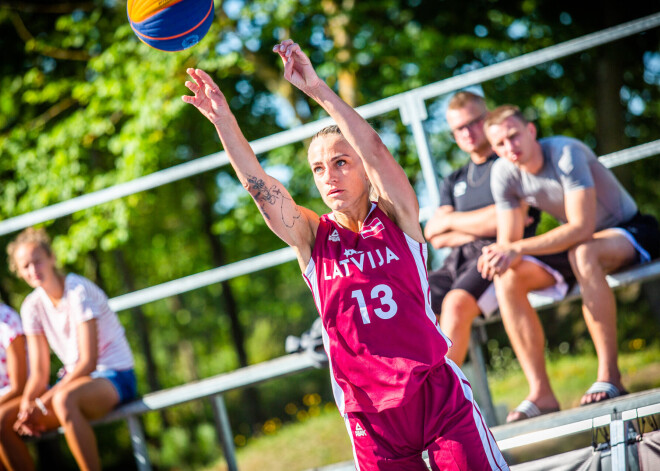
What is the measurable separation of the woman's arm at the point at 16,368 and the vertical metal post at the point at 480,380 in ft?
8.88

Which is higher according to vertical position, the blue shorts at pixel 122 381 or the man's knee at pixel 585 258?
the man's knee at pixel 585 258

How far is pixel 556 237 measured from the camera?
325 centimetres

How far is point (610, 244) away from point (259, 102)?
27.2 ft

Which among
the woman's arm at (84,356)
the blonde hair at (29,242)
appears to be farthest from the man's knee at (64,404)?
the blonde hair at (29,242)

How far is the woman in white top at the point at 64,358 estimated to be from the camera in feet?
12.3

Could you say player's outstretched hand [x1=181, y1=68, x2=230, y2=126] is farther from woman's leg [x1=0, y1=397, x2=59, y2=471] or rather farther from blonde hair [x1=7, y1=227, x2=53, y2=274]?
woman's leg [x1=0, y1=397, x2=59, y2=471]

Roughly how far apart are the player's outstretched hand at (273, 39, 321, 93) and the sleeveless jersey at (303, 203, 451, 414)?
0.53m

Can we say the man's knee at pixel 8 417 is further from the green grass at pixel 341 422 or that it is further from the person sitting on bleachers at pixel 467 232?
the green grass at pixel 341 422

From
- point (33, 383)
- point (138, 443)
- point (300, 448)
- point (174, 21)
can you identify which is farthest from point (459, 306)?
point (300, 448)

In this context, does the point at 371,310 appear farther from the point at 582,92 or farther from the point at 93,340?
the point at 582,92

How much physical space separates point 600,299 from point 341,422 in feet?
17.9

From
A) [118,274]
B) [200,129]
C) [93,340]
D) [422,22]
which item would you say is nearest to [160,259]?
[118,274]

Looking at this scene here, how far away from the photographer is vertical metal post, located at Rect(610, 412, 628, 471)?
2.65m

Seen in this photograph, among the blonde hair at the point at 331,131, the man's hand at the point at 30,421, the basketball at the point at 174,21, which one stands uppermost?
the basketball at the point at 174,21
